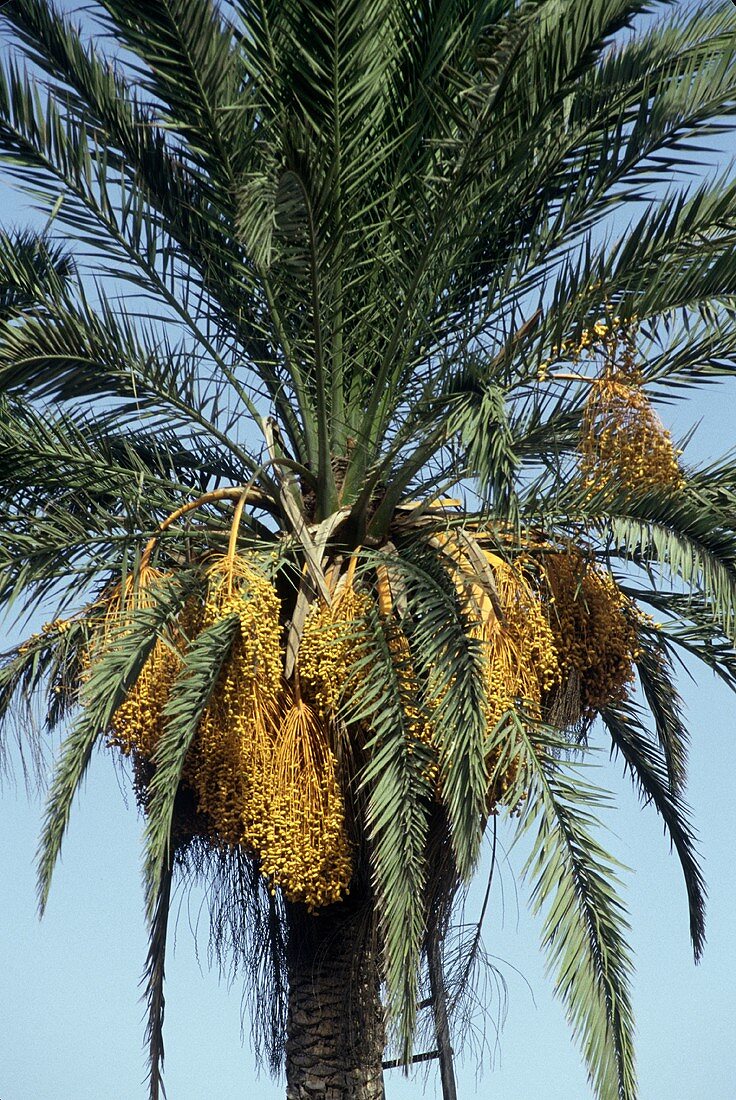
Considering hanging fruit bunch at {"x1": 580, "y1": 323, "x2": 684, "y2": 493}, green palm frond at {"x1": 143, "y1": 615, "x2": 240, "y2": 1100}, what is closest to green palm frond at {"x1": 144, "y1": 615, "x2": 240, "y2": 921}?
green palm frond at {"x1": 143, "y1": 615, "x2": 240, "y2": 1100}

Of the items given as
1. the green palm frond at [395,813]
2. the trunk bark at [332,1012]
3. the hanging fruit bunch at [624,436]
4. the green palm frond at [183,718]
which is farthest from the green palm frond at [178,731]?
the hanging fruit bunch at [624,436]

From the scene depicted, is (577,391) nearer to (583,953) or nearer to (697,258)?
(697,258)

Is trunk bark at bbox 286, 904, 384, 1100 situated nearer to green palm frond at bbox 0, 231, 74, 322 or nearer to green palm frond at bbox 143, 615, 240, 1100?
green palm frond at bbox 143, 615, 240, 1100

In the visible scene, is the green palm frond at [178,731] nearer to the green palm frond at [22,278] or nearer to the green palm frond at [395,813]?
the green palm frond at [395,813]

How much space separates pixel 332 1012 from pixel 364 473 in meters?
2.93

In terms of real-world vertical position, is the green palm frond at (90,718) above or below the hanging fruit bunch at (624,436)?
below

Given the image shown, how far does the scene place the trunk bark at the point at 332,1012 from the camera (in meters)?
8.79

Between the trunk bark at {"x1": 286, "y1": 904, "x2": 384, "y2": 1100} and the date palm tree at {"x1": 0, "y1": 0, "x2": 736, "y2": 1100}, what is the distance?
0.06 feet

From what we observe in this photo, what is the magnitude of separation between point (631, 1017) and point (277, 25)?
507cm

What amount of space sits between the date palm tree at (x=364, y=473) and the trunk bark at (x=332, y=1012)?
0.02m

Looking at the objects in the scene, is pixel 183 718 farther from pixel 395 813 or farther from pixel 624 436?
pixel 624 436

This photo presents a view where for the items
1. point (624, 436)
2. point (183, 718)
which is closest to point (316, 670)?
point (183, 718)

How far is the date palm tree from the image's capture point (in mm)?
7574

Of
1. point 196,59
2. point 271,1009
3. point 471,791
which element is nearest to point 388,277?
point 196,59
